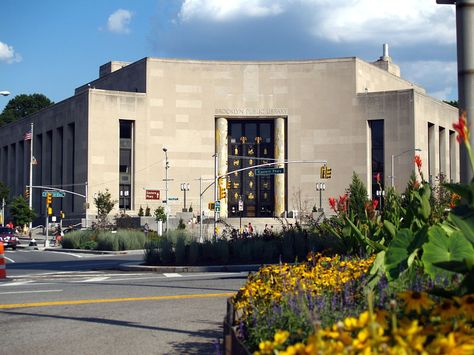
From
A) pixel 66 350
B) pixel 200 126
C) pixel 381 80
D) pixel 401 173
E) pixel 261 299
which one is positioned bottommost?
pixel 66 350

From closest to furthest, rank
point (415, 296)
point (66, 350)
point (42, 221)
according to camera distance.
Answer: point (415, 296) → point (66, 350) → point (42, 221)

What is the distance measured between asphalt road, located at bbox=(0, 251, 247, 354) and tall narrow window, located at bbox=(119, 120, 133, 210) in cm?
6338

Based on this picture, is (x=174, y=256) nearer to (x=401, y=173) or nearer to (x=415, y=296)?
(x=415, y=296)

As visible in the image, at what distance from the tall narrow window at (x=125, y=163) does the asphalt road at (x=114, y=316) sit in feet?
208

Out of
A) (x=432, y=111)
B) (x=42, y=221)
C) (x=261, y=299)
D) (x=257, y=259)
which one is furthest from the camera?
(x=42, y=221)

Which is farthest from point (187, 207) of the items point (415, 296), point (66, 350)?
point (415, 296)

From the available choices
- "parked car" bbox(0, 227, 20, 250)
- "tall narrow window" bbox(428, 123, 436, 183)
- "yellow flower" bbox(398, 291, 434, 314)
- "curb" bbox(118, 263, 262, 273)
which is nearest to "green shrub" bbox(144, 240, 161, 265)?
"curb" bbox(118, 263, 262, 273)

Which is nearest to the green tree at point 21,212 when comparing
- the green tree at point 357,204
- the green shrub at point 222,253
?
the green tree at point 357,204

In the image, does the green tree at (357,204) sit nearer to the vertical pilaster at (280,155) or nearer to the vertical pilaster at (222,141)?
the vertical pilaster at (280,155)

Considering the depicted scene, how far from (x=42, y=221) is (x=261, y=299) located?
291 ft

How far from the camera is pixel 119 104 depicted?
82.0 meters

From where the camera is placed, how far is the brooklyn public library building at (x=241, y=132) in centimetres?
8106

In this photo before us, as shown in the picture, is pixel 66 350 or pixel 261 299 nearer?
pixel 261 299

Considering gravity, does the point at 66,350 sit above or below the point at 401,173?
below
